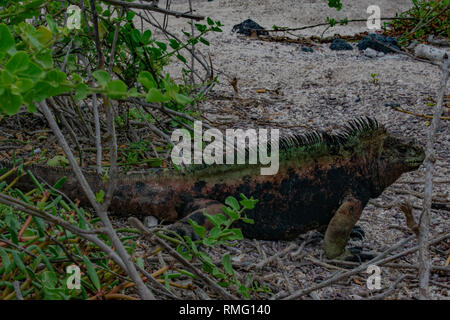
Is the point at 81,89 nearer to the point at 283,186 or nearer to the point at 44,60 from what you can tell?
the point at 44,60

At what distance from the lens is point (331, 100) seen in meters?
4.61

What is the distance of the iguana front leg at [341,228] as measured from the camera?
2.32 metres

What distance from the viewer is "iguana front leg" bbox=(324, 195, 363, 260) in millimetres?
2322

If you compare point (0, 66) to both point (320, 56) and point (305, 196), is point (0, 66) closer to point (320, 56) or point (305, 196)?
point (305, 196)

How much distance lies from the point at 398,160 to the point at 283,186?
26.0 inches

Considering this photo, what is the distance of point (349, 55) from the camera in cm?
627

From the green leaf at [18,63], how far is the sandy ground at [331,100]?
1446 millimetres

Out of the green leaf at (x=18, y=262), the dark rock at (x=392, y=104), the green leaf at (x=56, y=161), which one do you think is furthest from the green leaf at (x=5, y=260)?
the dark rock at (x=392, y=104)

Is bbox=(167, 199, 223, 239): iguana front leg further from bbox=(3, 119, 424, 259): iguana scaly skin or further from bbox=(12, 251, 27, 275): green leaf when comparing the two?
bbox=(12, 251, 27, 275): green leaf

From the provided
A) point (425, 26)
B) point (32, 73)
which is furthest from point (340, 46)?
point (32, 73)

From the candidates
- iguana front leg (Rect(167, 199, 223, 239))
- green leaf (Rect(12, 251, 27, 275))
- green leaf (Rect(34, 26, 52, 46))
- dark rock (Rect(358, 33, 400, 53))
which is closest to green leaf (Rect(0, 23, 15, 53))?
green leaf (Rect(34, 26, 52, 46))

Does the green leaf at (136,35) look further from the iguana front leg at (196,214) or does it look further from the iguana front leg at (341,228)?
the iguana front leg at (341,228)

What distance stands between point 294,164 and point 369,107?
→ 7.09 ft

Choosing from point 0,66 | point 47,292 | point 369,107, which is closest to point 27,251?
point 47,292
